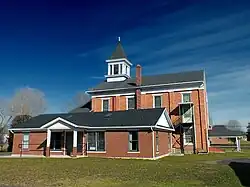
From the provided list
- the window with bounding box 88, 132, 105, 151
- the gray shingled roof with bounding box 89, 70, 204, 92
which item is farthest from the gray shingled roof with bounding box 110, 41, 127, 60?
the window with bounding box 88, 132, 105, 151

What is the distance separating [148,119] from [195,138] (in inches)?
387

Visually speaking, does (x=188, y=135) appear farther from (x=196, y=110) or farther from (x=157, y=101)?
(x=157, y=101)

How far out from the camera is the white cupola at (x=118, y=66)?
43209 mm

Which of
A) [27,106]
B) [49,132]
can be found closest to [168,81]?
[49,132]

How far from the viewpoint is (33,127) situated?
95.0ft

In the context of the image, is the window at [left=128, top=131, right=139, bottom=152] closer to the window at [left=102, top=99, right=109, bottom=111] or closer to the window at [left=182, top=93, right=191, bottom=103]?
the window at [left=182, top=93, right=191, bottom=103]

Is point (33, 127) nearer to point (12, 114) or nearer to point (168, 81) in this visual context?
point (168, 81)

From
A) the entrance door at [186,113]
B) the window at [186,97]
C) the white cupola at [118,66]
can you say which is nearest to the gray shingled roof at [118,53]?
the white cupola at [118,66]

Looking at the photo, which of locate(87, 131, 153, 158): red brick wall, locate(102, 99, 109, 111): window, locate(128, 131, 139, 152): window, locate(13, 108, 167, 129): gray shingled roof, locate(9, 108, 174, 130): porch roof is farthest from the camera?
locate(102, 99, 109, 111): window

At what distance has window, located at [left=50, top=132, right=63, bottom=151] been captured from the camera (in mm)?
28391

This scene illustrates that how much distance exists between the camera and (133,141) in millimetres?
24844

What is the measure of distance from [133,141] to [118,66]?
2100cm

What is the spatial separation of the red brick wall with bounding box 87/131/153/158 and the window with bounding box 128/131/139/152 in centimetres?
36

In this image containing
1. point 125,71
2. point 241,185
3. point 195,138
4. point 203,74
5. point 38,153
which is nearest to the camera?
point 241,185
